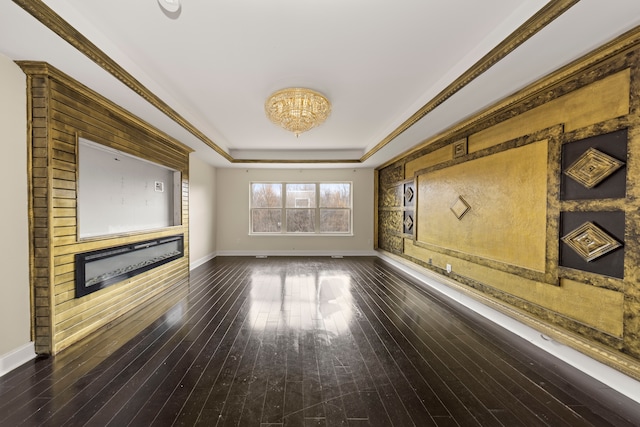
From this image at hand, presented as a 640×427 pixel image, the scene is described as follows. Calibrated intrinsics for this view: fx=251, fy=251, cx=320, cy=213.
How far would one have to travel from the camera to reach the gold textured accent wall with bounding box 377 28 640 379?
184 centimetres

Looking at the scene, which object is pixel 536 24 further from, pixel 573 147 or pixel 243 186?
pixel 243 186

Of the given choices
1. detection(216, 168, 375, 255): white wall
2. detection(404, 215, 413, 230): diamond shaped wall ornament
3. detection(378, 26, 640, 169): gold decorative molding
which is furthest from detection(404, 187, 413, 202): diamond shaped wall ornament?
detection(216, 168, 375, 255): white wall

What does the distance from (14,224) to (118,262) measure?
3.81 feet

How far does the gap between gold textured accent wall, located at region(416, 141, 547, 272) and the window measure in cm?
334

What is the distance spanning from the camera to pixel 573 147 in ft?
7.32

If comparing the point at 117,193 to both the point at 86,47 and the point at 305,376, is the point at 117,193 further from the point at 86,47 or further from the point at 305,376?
the point at 305,376

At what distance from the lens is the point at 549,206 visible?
7.93 ft

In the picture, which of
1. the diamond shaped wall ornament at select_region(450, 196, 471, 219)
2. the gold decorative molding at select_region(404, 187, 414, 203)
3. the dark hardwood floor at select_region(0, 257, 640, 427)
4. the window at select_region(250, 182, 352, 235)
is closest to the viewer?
the dark hardwood floor at select_region(0, 257, 640, 427)

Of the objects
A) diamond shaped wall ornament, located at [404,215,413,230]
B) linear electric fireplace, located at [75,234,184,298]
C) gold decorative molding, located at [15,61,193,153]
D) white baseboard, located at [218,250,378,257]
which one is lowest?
white baseboard, located at [218,250,378,257]

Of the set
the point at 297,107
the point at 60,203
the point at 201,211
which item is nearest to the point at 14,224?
the point at 60,203

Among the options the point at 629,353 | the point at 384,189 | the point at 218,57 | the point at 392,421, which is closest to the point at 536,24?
the point at 629,353

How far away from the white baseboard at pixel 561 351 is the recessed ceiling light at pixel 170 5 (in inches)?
165

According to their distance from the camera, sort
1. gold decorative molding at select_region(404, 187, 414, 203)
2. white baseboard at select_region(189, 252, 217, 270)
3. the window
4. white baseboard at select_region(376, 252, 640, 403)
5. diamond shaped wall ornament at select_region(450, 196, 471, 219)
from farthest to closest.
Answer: the window, white baseboard at select_region(189, 252, 217, 270), gold decorative molding at select_region(404, 187, 414, 203), diamond shaped wall ornament at select_region(450, 196, 471, 219), white baseboard at select_region(376, 252, 640, 403)

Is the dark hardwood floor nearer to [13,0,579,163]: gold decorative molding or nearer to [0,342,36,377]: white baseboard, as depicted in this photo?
[0,342,36,377]: white baseboard
